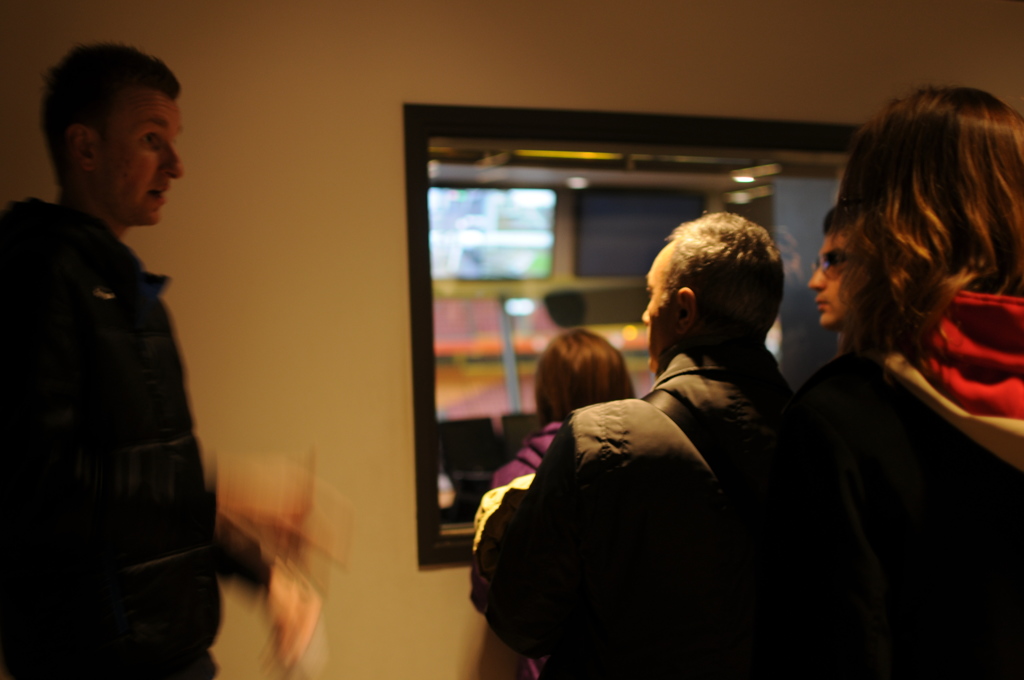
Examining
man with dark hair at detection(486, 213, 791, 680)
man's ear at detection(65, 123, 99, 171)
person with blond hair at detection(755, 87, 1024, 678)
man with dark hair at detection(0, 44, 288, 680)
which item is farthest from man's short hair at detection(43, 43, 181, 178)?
person with blond hair at detection(755, 87, 1024, 678)

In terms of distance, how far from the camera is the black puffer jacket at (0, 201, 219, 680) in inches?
45.3

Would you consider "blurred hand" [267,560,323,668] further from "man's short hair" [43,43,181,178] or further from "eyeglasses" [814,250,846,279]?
"eyeglasses" [814,250,846,279]

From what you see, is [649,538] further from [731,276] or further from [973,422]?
[973,422]

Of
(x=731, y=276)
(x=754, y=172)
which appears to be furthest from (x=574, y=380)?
(x=754, y=172)

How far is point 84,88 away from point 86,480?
770mm

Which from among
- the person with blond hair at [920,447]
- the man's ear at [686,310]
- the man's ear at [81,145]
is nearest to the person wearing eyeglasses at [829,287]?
the man's ear at [686,310]

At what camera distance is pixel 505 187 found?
180 inches

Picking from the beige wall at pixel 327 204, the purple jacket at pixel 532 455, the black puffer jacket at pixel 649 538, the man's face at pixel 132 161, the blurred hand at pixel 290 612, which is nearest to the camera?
the blurred hand at pixel 290 612

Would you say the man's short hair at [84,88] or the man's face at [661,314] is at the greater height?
the man's short hair at [84,88]

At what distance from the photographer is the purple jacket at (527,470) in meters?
2.06

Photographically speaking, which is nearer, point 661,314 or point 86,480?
point 86,480

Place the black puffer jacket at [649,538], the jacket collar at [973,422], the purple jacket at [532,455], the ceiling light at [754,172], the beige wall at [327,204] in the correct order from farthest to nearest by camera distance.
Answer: the ceiling light at [754,172]
the beige wall at [327,204]
the purple jacket at [532,455]
the black puffer jacket at [649,538]
the jacket collar at [973,422]

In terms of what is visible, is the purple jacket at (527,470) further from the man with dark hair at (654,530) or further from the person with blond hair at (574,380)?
the man with dark hair at (654,530)

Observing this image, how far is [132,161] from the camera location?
150cm
